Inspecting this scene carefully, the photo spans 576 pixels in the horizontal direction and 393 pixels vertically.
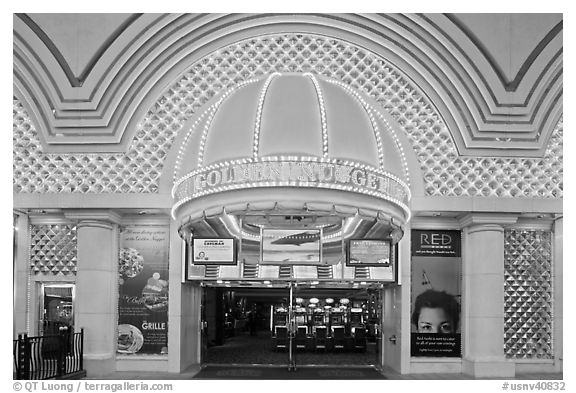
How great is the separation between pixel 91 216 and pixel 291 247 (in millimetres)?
4513

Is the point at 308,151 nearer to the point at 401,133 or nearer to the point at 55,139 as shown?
the point at 401,133

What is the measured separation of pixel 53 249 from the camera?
17422 mm

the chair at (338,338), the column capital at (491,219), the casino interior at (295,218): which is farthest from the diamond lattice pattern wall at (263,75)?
the chair at (338,338)

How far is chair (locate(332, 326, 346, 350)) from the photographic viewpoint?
785 inches

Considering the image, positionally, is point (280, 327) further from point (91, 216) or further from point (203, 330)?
point (91, 216)

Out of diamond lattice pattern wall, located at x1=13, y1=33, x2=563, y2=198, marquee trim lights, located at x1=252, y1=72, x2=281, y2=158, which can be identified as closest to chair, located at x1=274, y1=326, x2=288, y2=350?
diamond lattice pattern wall, located at x1=13, y1=33, x2=563, y2=198

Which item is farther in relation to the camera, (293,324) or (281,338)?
(281,338)

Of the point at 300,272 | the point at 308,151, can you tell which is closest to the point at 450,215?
the point at 300,272

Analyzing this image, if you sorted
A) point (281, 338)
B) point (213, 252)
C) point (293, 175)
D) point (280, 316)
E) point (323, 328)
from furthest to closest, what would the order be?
point (281, 338), point (323, 328), point (280, 316), point (213, 252), point (293, 175)

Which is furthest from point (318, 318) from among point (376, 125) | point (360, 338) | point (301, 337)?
point (376, 125)

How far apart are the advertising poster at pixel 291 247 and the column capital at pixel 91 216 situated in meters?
3.68

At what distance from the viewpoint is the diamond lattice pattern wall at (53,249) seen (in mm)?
17375

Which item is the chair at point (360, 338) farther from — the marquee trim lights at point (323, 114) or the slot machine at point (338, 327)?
the marquee trim lights at point (323, 114)

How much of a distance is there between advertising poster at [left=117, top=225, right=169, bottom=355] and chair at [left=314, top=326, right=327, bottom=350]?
437cm
